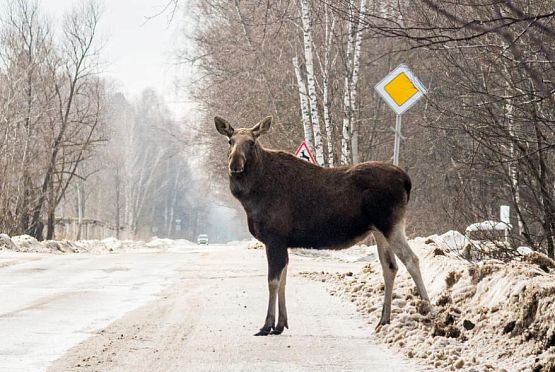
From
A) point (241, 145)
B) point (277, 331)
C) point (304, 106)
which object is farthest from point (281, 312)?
point (304, 106)

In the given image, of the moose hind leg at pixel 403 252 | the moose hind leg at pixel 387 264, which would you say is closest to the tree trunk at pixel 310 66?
the moose hind leg at pixel 387 264

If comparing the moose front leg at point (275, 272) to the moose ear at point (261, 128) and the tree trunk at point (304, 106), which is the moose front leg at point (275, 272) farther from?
the tree trunk at point (304, 106)

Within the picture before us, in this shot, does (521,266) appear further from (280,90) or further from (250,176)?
(280,90)

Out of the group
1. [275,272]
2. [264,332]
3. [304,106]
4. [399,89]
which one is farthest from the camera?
[304,106]

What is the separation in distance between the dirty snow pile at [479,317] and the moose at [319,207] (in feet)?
1.57

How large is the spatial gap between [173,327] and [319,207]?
1.83m

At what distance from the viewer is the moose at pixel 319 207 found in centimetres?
994

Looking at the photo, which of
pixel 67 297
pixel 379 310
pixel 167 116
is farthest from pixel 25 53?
pixel 167 116

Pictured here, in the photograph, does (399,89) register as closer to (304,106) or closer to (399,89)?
(399,89)

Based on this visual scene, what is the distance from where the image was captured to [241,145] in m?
9.91

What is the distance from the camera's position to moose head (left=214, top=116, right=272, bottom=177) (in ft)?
31.5

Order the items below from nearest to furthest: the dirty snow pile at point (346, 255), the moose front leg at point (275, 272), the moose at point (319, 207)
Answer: the moose front leg at point (275, 272), the moose at point (319, 207), the dirty snow pile at point (346, 255)

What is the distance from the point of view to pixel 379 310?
11086mm

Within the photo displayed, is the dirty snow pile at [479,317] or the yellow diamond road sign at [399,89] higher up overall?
the yellow diamond road sign at [399,89]
